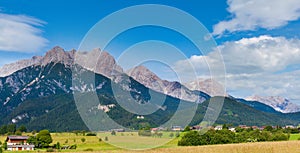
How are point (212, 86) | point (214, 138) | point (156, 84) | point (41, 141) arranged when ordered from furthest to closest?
point (41, 141)
point (214, 138)
point (156, 84)
point (212, 86)

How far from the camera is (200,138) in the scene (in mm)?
62281

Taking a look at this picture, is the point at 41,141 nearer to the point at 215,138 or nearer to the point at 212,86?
the point at 215,138

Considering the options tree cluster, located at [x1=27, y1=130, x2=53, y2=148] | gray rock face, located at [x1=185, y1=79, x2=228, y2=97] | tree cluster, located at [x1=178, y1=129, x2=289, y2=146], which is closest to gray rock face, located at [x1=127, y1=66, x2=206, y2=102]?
gray rock face, located at [x1=185, y1=79, x2=228, y2=97]

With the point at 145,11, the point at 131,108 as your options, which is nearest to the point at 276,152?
the point at 131,108

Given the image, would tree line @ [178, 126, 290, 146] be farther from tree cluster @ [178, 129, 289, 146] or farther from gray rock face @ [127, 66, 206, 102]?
gray rock face @ [127, 66, 206, 102]

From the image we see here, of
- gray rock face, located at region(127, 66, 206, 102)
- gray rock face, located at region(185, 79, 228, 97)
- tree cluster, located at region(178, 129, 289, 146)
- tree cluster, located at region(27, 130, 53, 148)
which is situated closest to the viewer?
gray rock face, located at region(185, 79, 228, 97)

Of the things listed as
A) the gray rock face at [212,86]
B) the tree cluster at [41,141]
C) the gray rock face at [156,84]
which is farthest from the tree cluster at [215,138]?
the gray rock face at [212,86]

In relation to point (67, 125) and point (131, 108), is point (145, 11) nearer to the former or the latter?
point (131, 108)

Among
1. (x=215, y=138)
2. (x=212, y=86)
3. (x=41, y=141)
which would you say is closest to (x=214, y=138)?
(x=215, y=138)

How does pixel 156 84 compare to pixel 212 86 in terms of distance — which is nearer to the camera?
pixel 212 86

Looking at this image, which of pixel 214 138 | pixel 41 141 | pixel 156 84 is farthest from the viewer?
pixel 41 141

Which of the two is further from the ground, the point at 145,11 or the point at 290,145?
the point at 145,11

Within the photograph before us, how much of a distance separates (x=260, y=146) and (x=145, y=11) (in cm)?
3184

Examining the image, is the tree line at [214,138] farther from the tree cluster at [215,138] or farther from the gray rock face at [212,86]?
the gray rock face at [212,86]
